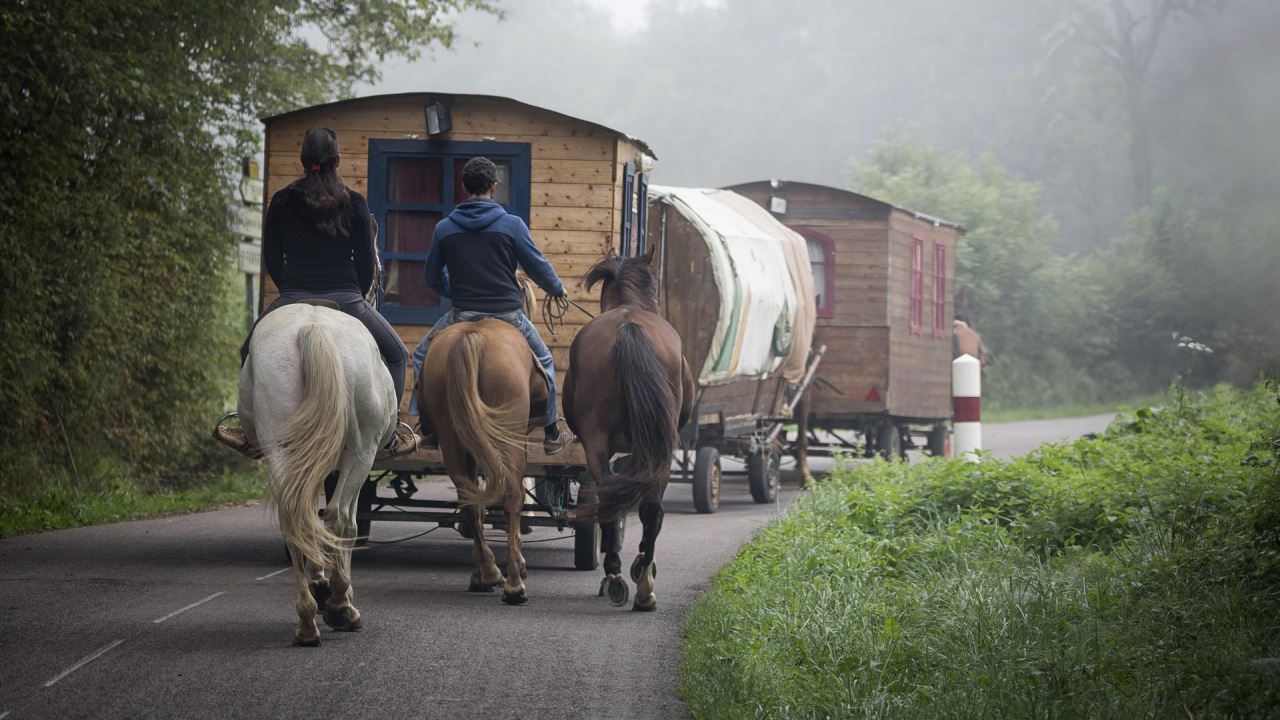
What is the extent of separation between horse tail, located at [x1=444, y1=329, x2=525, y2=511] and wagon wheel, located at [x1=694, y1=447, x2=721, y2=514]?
6311 mm

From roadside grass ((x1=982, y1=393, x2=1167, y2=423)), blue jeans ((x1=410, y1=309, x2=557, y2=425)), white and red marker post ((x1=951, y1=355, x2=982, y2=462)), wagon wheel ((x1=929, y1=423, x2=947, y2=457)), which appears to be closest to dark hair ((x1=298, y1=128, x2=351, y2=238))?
blue jeans ((x1=410, y1=309, x2=557, y2=425))

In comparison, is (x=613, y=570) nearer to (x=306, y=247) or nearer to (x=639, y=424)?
(x=639, y=424)

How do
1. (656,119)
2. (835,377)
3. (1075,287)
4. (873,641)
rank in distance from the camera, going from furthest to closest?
1. (656,119)
2. (1075,287)
3. (835,377)
4. (873,641)

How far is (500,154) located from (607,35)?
85.4 metres

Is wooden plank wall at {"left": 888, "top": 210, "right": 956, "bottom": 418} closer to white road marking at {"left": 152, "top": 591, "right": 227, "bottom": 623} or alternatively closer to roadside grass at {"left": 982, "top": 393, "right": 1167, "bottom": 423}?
white road marking at {"left": 152, "top": 591, "right": 227, "bottom": 623}

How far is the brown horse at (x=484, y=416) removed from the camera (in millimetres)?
8258

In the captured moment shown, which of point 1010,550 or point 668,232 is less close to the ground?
point 668,232

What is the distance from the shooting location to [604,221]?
10.5m

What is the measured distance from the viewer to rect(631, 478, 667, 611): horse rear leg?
836 cm

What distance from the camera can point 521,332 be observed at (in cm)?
891

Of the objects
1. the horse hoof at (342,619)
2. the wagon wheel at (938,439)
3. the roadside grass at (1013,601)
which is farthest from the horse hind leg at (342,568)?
the wagon wheel at (938,439)

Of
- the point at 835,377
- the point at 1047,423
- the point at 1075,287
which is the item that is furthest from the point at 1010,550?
the point at 1075,287

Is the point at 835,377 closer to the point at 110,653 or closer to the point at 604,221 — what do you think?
the point at 604,221

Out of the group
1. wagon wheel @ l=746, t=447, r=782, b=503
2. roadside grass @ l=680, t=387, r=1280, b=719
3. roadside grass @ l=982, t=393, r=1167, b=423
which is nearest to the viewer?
roadside grass @ l=680, t=387, r=1280, b=719
